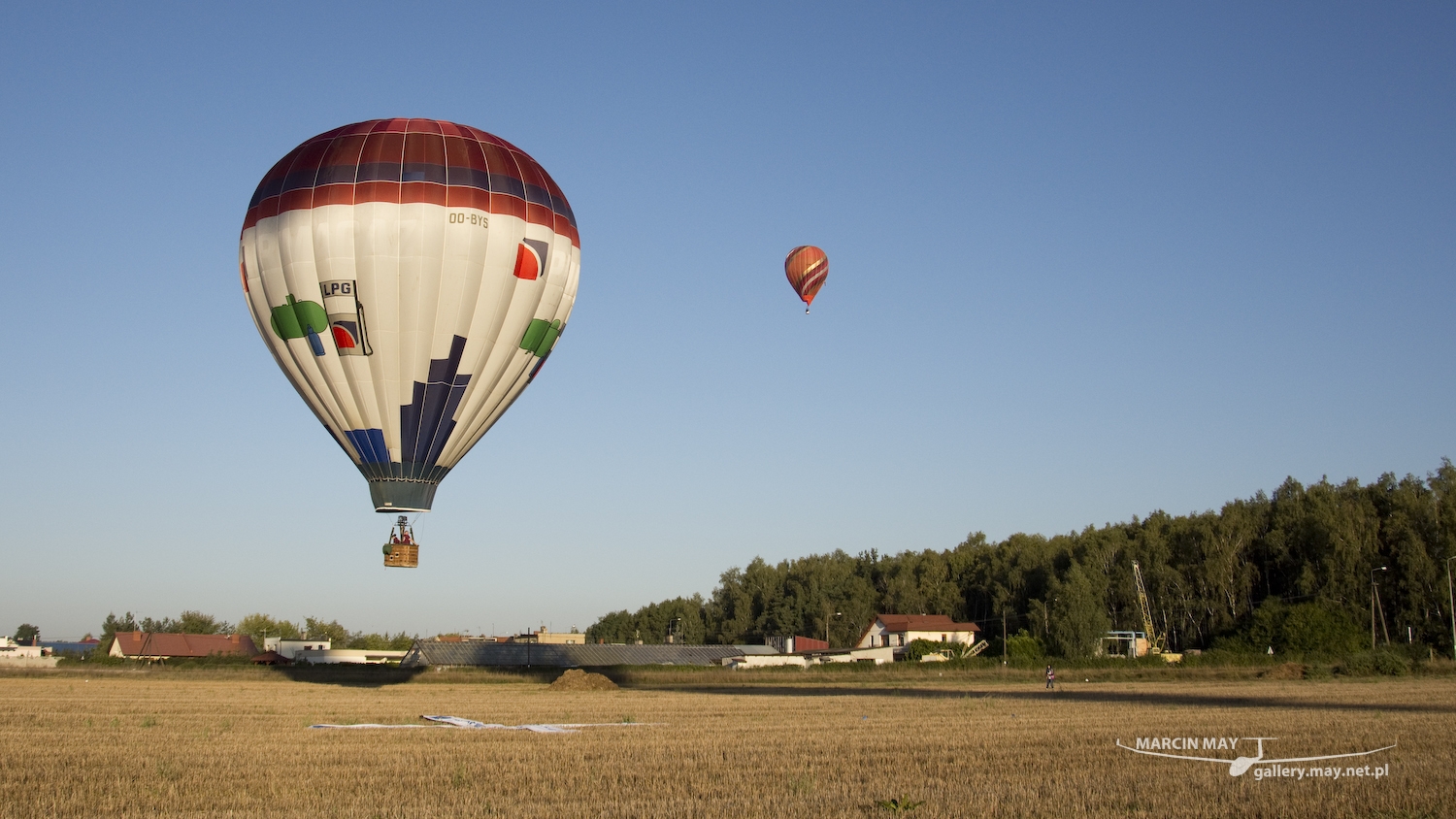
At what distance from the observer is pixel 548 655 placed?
82688mm

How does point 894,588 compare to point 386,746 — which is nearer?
point 386,746

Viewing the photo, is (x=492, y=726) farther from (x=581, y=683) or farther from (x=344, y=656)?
(x=344, y=656)

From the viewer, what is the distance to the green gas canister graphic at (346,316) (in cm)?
3003

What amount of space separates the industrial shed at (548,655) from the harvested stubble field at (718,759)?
50.4 metres

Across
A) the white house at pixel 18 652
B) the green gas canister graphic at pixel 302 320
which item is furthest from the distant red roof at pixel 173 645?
the green gas canister graphic at pixel 302 320

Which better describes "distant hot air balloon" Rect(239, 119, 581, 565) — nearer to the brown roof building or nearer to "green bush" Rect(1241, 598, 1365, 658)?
"green bush" Rect(1241, 598, 1365, 658)

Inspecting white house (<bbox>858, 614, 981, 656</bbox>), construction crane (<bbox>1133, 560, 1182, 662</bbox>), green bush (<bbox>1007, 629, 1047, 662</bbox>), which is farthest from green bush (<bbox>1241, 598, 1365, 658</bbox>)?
white house (<bbox>858, 614, 981, 656</bbox>)

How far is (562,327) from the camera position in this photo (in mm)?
34250

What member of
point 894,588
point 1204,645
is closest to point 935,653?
point 1204,645

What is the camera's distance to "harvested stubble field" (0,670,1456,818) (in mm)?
12000

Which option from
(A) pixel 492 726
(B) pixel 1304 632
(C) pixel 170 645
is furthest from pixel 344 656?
(A) pixel 492 726

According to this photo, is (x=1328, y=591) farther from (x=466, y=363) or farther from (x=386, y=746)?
(x=386, y=746)

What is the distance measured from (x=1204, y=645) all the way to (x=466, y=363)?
68584 mm

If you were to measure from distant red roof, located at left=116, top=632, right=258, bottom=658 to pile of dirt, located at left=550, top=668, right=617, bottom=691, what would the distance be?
60.8m
